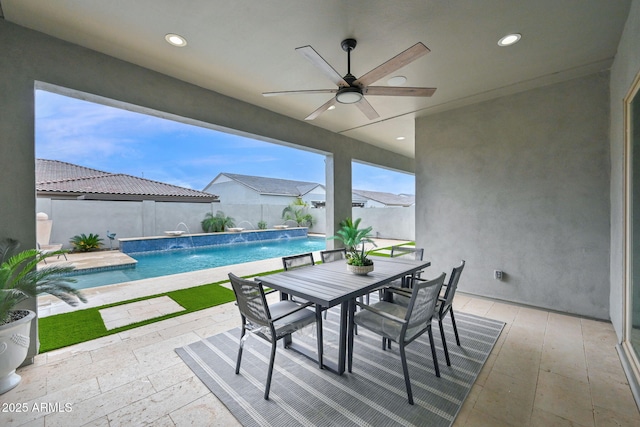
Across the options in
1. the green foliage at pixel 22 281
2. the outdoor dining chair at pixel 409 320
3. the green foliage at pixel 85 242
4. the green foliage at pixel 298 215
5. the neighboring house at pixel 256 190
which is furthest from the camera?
the neighboring house at pixel 256 190

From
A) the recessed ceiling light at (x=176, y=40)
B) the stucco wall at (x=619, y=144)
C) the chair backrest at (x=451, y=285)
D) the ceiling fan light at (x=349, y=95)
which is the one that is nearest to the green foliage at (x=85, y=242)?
the recessed ceiling light at (x=176, y=40)

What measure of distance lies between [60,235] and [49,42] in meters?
8.53

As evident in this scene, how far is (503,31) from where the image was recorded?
2.48 m

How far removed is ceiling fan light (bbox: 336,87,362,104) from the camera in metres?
2.47

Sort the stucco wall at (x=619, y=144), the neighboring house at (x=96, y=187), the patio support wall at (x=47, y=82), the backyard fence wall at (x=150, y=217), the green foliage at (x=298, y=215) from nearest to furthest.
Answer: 1. the stucco wall at (x=619, y=144)
2. the patio support wall at (x=47, y=82)
3. the backyard fence wall at (x=150, y=217)
4. the neighboring house at (x=96, y=187)
5. the green foliage at (x=298, y=215)

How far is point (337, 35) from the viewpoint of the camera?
2.56m

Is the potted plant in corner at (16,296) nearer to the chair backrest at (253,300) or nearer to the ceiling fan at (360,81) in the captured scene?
the chair backrest at (253,300)

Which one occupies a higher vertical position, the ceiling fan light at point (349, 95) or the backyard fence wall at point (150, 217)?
the ceiling fan light at point (349, 95)

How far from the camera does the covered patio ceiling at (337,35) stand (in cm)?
220

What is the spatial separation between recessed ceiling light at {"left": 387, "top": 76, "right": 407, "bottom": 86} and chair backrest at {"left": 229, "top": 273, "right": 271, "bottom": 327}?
304cm

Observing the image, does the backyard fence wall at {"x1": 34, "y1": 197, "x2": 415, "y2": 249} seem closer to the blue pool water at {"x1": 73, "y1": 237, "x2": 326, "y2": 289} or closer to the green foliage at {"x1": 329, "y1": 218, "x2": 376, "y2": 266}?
the blue pool water at {"x1": 73, "y1": 237, "x2": 326, "y2": 289}

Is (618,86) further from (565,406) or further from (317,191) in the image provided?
(317,191)

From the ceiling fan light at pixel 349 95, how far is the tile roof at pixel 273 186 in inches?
606

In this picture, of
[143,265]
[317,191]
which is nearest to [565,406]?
[143,265]
